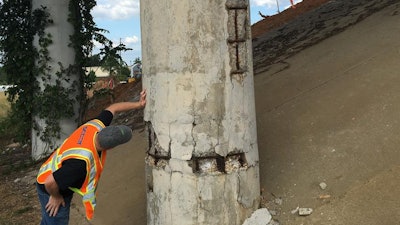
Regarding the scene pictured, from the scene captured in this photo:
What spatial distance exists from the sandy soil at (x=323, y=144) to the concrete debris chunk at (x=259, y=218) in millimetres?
86

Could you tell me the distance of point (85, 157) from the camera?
11.6ft

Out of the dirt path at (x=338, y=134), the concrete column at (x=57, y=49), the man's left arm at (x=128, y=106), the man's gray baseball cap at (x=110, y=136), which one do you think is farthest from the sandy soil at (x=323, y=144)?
the man's gray baseball cap at (x=110, y=136)

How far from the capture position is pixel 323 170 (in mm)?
Result: 4410

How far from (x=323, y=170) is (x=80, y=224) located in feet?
10.4

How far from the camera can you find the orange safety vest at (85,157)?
356 cm

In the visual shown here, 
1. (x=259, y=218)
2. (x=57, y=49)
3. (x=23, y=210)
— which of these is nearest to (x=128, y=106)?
(x=259, y=218)

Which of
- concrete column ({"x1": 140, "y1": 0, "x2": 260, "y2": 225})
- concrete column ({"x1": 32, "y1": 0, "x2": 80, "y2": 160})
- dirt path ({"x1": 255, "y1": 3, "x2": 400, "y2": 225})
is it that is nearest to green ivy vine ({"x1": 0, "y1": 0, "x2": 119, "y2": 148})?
concrete column ({"x1": 32, "y1": 0, "x2": 80, "y2": 160})

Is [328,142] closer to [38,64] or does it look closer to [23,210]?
[23,210]

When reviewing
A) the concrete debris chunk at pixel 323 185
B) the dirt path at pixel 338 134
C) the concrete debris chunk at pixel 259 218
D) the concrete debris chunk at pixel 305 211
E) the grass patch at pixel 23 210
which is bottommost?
the grass patch at pixel 23 210

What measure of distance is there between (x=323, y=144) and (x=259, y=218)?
1203 mm

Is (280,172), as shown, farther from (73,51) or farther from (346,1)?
(346,1)

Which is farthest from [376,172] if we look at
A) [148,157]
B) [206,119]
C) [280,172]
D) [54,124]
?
[54,124]

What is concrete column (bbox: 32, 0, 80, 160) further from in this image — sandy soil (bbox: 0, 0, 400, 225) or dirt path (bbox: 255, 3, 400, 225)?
dirt path (bbox: 255, 3, 400, 225)

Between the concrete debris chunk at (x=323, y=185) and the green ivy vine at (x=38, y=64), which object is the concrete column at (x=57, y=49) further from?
the concrete debris chunk at (x=323, y=185)
